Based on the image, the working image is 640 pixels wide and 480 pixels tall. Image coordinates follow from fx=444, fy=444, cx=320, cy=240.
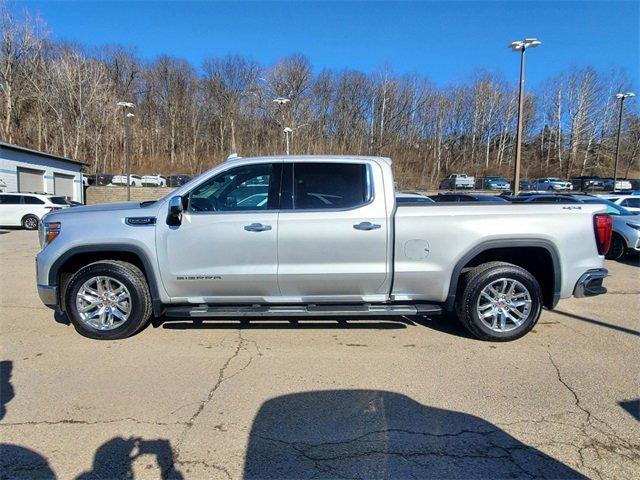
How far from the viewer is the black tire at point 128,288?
4543 mm

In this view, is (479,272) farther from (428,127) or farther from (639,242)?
(428,127)

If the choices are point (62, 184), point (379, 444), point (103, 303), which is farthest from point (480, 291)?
point (62, 184)

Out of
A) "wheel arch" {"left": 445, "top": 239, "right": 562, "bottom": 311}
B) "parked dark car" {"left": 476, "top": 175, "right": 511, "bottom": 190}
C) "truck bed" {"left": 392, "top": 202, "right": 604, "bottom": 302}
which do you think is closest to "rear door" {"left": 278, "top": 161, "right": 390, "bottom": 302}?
"truck bed" {"left": 392, "top": 202, "right": 604, "bottom": 302}

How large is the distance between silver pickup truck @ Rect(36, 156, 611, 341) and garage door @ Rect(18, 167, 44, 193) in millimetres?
28898

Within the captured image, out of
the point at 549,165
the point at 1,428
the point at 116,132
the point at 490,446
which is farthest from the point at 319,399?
the point at 549,165

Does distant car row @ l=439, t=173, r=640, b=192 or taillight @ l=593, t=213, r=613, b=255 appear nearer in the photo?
taillight @ l=593, t=213, r=613, b=255

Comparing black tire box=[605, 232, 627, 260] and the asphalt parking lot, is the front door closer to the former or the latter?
the asphalt parking lot

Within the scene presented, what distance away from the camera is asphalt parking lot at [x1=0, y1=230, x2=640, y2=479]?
268cm

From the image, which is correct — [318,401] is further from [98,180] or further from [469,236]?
[98,180]

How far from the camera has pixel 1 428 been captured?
3.02 metres

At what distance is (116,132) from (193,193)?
6635 cm

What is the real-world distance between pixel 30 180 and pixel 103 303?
3045 cm

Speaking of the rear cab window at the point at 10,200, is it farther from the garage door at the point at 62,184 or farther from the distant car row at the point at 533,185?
the distant car row at the point at 533,185

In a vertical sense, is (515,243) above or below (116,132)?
below
